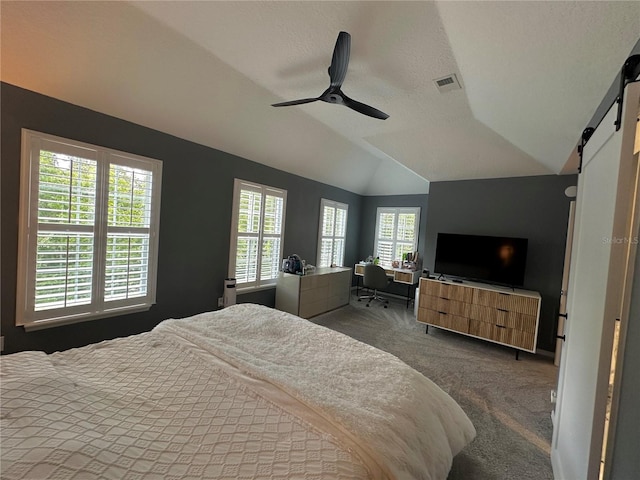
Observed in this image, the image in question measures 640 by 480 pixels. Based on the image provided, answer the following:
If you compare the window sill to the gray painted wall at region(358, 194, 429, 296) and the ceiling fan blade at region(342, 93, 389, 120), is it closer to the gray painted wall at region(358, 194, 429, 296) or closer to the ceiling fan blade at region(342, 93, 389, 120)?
the ceiling fan blade at region(342, 93, 389, 120)

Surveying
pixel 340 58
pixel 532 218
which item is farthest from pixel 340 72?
pixel 532 218

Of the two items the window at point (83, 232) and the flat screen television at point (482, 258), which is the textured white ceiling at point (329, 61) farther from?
the flat screen television at point (482, 258)

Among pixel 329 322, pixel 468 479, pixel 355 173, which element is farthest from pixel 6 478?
pixel 355 173

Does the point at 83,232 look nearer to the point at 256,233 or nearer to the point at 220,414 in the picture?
the point at 256,233

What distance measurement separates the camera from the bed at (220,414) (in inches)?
34.5

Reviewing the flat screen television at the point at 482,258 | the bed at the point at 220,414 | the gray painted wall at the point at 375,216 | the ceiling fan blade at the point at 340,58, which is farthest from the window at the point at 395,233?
the bed at the point at 220,414

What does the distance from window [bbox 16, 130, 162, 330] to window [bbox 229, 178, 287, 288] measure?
42.6 inches

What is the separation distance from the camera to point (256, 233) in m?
4.23

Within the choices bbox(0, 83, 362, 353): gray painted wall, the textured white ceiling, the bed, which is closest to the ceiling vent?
the textured white ceiling

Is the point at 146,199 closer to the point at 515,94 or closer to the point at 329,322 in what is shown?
the point at 329,322

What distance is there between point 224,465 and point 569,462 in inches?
67.8

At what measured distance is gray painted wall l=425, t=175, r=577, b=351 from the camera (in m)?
3.59

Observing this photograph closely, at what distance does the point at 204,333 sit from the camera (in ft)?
6.12

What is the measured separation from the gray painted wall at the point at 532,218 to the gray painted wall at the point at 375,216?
50.5 inches
